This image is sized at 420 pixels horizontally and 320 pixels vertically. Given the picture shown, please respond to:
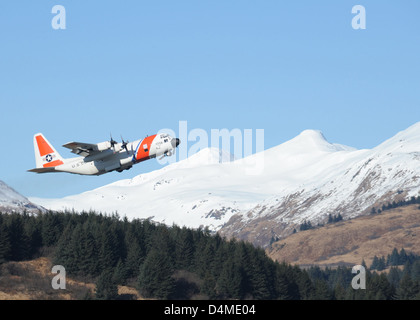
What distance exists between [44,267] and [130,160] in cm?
6267

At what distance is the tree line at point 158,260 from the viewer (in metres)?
158

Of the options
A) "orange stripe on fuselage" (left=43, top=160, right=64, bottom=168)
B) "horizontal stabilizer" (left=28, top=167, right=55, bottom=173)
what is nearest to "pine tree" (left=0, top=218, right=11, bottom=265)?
"orange stripe on fuselage" (left=43, top=160, right=64, bottom=168)

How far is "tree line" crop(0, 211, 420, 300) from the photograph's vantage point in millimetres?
158250

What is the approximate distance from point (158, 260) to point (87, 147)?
60.9 meters

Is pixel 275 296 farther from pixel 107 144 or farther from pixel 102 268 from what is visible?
pixel 107 144

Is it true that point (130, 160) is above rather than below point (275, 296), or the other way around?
above

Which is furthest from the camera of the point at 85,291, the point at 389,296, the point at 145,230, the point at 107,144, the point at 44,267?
the point at 145,230

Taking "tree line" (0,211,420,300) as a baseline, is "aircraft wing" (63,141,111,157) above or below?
above

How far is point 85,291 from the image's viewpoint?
144000 millimetres

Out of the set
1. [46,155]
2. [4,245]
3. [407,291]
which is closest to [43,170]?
[46,155]

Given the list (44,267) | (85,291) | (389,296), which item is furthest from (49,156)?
(389,296)

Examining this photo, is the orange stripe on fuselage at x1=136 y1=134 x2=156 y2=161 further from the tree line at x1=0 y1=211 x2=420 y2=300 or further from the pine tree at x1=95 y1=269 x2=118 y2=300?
the tree line at x1=0 y1=211 x2=420 y2=300

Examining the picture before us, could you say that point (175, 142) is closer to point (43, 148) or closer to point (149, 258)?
point (43, 148)

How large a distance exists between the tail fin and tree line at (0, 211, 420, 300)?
132 ft
